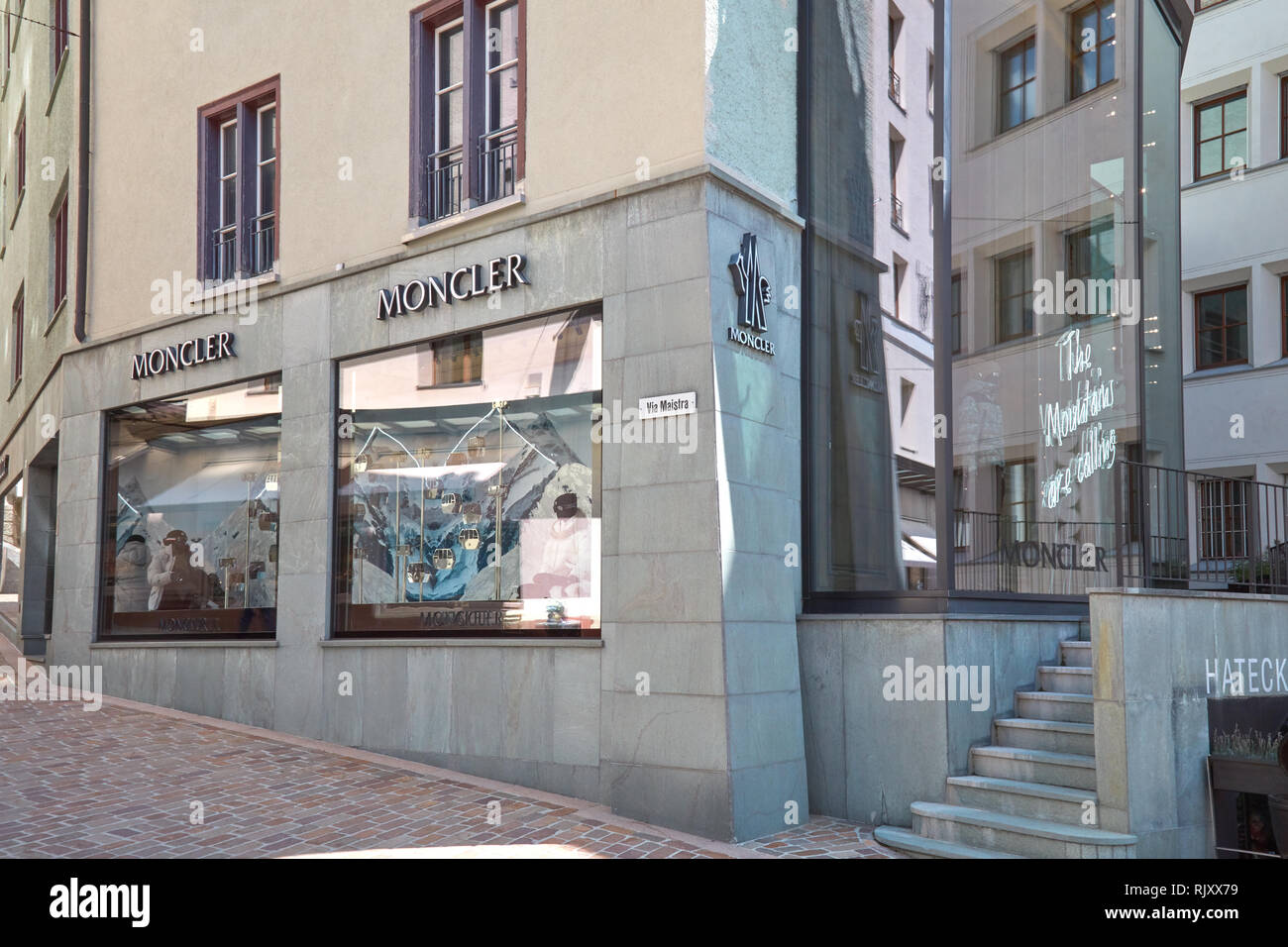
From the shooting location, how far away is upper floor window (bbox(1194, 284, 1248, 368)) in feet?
61.5

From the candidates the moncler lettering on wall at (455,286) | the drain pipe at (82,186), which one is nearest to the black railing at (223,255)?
the drain pipe at (82,186)

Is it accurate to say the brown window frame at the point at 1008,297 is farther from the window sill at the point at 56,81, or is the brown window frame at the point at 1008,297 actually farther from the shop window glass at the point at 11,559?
the shop window glass at the point at 11,559

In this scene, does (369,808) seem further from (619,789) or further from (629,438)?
(629,438)

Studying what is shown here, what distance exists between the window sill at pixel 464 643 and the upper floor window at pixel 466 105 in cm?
401

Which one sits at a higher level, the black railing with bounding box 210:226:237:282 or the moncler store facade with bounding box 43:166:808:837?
the black railing with bounding box 210:226:237:282

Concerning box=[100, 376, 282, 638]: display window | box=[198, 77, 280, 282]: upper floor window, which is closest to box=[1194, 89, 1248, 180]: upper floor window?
box=[198, 77, 280, 282]: upper floor window

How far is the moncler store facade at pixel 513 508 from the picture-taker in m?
8.91

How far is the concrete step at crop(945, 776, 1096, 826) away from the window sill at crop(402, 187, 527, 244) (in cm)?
604

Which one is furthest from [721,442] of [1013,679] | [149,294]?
[149,294]

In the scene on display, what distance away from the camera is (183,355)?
13.8m

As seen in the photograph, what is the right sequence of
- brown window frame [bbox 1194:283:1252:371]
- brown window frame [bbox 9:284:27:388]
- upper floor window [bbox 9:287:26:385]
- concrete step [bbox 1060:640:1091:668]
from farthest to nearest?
upper floor window [bbox 9:287:26:385] < brown window frame [bbox 9:284:27:388] < brown window frame [bbox 1194:283:1252:371] < concrete step [bbox 1060:640:1091:668]

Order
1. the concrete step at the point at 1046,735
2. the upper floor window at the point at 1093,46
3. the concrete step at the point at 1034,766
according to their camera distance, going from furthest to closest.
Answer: the upper floor window at the point at 1093,46 < the concrete step at the point at 1046,735 < the concrete step at the point at 1034,766

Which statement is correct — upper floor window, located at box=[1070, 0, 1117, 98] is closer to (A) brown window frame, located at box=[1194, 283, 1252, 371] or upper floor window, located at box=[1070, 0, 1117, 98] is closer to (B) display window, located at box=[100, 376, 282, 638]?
(A) brown window frame, located at box=[1194, 283, 1252, 371]

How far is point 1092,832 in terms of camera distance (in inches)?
303
